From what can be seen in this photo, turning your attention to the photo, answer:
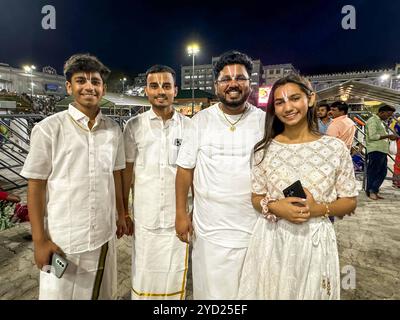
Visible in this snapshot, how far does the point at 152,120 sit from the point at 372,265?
11.2ft

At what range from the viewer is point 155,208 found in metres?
2.28

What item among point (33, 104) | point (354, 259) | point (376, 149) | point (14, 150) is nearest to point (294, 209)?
point (354, 259)

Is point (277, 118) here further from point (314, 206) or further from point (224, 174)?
point (314, 206)

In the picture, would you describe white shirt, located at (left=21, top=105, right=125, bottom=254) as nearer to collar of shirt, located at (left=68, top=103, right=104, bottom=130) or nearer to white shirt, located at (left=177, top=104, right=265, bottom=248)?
collar of shirt, located at (left=68, top=103, right=104, bottom=130)

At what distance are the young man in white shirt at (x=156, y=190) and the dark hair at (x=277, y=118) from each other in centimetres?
86

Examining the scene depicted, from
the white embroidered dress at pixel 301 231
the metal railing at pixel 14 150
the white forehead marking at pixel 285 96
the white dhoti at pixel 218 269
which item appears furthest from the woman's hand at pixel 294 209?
the metal railing at pixel 14 150

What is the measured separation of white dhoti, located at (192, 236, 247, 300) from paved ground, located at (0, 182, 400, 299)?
35.3 inches

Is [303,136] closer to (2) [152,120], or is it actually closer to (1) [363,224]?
(2) [152,120]

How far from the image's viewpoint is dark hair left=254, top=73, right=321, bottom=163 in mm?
1693

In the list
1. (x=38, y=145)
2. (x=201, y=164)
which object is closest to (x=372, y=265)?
(x=201, y=164)

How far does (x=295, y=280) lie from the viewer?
169 cm

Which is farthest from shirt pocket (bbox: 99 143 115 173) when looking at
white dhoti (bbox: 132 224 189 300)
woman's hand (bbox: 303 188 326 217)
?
woman's hand (bbox: 303 188 326 217)

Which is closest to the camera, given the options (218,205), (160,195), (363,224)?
(218,205)

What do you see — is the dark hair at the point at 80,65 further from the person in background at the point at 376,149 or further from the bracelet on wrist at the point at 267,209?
the person in background at the point at 376,149
